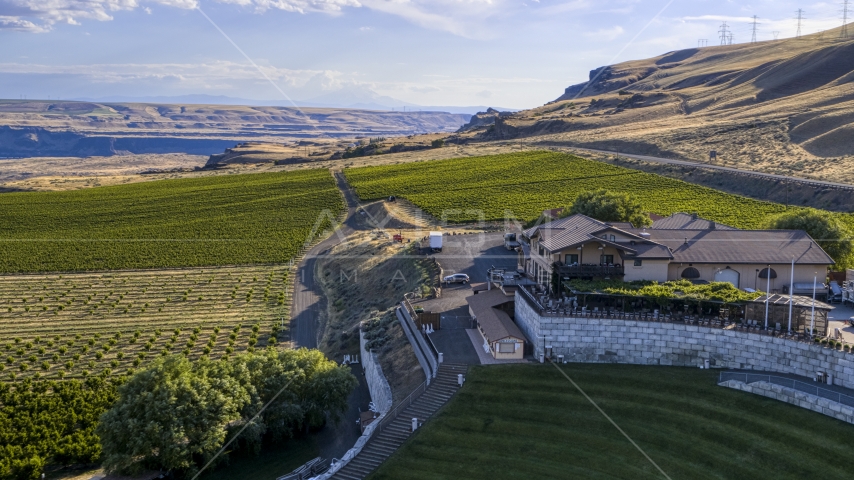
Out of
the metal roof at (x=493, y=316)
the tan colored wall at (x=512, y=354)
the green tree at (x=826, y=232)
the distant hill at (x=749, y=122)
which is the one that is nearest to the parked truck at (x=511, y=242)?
the metal roof at (x=493, y=316)

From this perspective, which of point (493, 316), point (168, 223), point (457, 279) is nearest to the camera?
point (493, 316)

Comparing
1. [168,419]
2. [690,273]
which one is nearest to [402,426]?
[168,419]

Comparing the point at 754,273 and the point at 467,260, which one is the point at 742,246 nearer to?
the point at 754,273

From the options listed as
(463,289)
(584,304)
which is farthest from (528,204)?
(584,304)

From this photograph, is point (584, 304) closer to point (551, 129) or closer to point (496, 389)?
point (496, 389)

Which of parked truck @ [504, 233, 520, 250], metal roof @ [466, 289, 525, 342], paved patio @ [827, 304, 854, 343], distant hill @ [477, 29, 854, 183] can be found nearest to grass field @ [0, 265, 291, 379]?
metal roof @ [466, 289, 525, 342]
